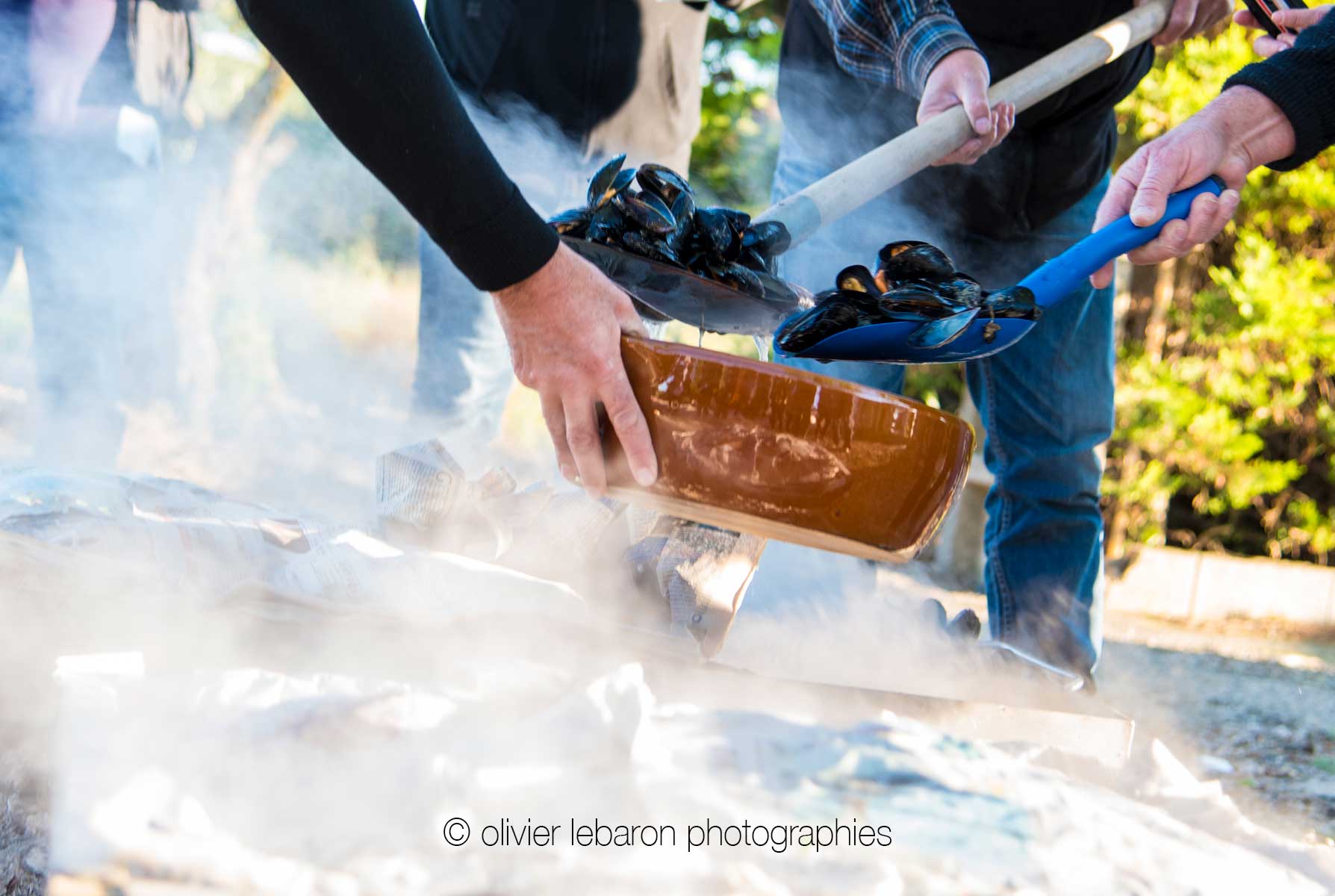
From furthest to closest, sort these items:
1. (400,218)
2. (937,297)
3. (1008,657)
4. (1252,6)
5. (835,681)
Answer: (400,218) < (1252,6) < (1008,657) < (835,681) < (937,297)

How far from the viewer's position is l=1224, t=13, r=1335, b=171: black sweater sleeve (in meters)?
1.64

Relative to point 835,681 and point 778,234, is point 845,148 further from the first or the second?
point 835,681

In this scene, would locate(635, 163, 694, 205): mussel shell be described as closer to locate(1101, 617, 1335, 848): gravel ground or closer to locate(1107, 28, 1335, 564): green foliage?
locate(1101, 617, 1335, 848): gravel ground

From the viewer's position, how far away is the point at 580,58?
260cm

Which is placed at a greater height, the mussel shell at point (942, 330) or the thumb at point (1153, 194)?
the thumb at point (1153, 194)

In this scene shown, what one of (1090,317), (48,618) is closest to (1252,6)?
(1090,317)

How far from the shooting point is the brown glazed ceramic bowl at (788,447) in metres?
1.08

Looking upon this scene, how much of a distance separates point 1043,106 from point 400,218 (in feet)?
12.1

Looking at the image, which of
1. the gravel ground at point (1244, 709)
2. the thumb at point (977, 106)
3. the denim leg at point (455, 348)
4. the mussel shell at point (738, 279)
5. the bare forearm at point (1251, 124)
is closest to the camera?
the mussel shell at point (738, 279)

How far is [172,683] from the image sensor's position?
1098 mm

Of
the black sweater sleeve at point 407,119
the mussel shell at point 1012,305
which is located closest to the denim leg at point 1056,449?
the mussel shell at point 1012,305

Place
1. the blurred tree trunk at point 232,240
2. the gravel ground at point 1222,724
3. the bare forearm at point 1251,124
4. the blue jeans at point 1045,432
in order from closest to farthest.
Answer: the gravel ground at point 1222,724, the bare forearm at point 1251,124, the blue jeans at point 1045,432, the blurred tree trunk at point 232,240

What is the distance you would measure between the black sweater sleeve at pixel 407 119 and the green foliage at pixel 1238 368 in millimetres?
4161

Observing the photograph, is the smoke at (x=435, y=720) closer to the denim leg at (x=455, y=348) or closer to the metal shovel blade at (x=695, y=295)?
the metal shovel blade at (x=695, y=295)
